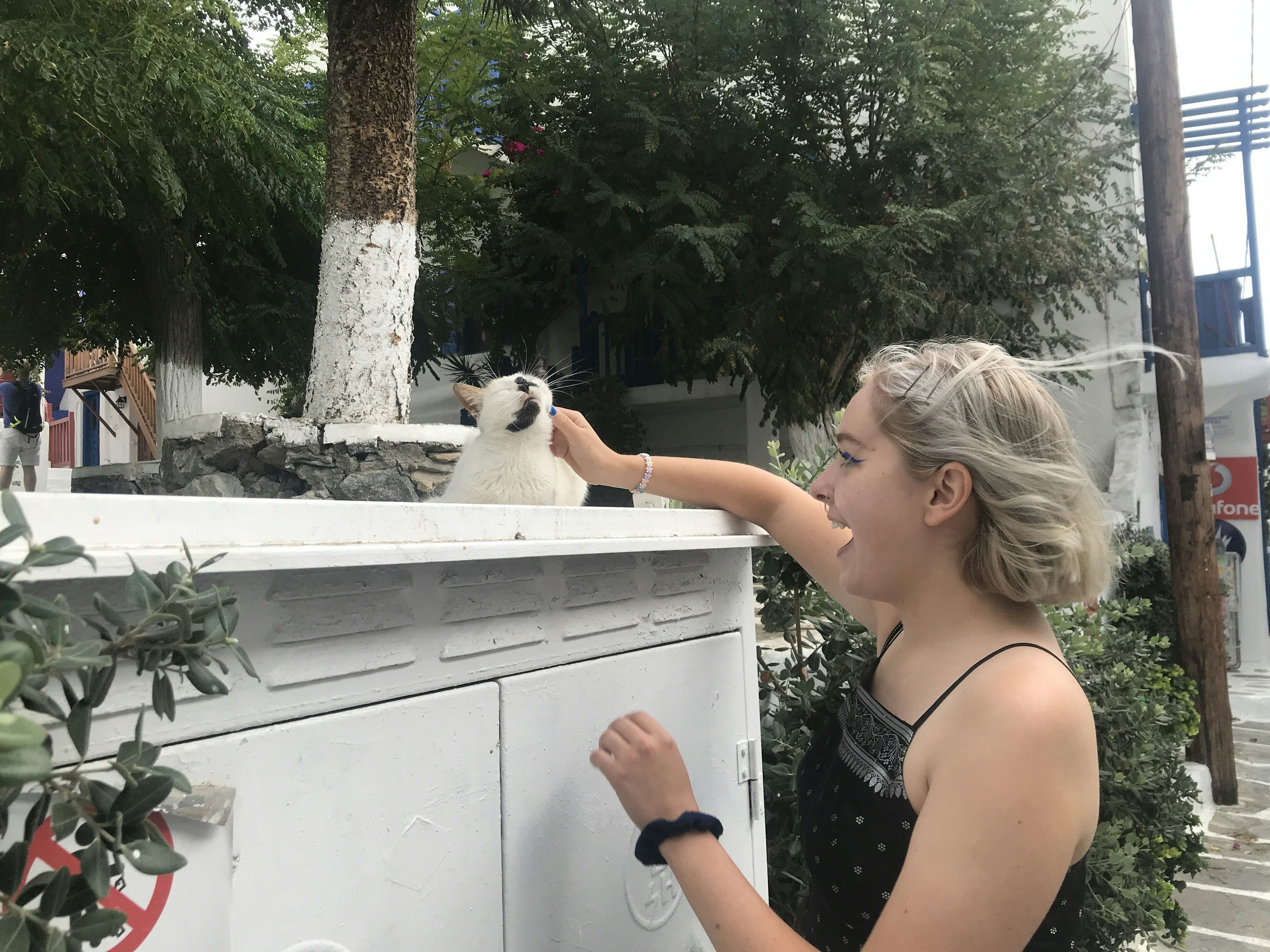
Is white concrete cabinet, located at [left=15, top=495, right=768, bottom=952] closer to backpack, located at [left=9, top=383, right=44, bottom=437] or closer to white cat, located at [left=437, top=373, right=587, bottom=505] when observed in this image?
white cat, located at [left=437, top=373, right=587, bottom=505]

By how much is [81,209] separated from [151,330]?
2.51 ft

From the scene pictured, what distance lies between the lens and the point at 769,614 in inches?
108

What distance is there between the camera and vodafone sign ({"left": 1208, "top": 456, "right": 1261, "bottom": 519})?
9.81 m

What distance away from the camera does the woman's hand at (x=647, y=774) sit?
1022mm

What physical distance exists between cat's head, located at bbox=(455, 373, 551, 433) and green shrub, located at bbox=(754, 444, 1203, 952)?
3.26ft

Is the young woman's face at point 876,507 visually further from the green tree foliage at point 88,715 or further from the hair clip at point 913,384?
the green tree foliage at point 88,715

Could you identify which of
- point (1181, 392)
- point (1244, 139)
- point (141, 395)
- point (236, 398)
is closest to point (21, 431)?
point (141, 395)

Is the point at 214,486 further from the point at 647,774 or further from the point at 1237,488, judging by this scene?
the point at 1237,488

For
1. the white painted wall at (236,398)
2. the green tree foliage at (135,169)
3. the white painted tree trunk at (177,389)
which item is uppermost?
the green tree foliage at (135,169)

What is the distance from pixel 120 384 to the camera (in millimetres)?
5449

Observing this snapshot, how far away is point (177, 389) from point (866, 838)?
4.63 meters

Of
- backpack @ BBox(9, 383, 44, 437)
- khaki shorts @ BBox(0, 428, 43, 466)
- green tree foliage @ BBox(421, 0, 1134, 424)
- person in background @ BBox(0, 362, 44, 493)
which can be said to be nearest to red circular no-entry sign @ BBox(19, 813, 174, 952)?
person in background @ BBox(0, 362, 44, 493)

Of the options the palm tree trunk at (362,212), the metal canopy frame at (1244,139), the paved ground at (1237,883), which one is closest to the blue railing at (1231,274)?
the metal canopy frame at (1244,139)

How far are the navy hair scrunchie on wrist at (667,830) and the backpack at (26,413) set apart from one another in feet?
7.49
